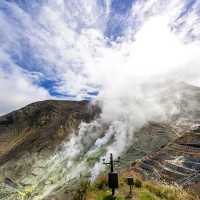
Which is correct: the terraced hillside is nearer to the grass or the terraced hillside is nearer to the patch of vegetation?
the grass

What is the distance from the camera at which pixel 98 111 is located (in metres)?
68.1

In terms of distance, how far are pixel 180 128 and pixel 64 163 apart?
75.1 feet

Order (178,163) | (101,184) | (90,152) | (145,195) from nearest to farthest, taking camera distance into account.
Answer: (145,195) < (101,184) < (178,163) < (90,152)

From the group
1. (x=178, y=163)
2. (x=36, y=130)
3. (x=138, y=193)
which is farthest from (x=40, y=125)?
(x=138, y=193)

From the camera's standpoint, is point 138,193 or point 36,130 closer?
point 138,193

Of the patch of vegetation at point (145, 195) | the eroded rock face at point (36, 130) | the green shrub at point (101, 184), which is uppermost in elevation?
the eroded rock face at point (36, 130)

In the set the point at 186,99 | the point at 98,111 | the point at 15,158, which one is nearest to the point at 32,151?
the point at 15,158

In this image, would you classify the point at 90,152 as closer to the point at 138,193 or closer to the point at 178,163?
the point at 178,163

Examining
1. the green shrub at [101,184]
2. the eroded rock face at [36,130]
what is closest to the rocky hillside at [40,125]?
the eroded rock face at [36,130]

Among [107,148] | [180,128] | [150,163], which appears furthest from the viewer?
[107,148]

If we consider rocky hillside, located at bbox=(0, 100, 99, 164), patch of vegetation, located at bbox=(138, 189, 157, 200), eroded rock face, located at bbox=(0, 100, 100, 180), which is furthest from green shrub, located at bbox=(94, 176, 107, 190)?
rocky hillside, located at bbox=(0, 100, 99, 164)

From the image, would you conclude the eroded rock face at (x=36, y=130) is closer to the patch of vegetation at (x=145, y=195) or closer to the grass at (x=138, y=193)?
the grass at (x=138, y=193)

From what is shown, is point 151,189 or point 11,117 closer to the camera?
point 151,189

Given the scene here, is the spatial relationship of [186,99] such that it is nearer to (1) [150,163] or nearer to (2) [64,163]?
(2) [64,163]
